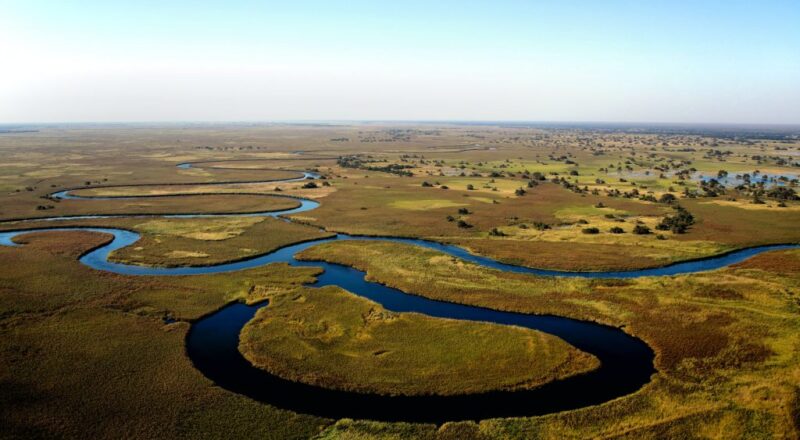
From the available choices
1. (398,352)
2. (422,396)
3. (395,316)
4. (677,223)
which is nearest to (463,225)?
(677,223)

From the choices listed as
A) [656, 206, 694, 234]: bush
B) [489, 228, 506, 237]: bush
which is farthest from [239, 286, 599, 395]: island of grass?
[656, 206, 694, 234]: bush

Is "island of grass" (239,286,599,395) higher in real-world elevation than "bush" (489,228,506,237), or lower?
lower

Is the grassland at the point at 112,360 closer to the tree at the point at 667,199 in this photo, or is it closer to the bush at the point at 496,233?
the bush at the point at 496,233

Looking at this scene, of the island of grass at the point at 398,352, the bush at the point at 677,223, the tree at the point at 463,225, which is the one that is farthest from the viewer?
the tree at the point at 463,225

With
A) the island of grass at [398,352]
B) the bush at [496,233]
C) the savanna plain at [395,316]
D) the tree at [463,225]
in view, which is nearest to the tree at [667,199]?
the savanna plain at [395,316]

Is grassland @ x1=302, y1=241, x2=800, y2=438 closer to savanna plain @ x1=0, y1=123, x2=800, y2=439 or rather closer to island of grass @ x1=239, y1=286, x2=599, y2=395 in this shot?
savanna plain @ x1=0, y1=123, x2=800, y2=439

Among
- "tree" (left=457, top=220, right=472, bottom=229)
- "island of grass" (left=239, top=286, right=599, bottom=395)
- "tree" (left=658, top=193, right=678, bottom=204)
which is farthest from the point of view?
"tree" (left=658, top=193, right=678, bottom=204)

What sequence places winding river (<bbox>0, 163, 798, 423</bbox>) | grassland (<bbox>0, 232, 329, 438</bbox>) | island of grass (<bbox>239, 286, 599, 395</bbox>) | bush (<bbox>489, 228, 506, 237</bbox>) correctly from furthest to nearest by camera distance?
bush (<bbox>489, 228, 506, 237</bbox>), island of grass (<bbox>239, 286, 599, 395</bbox>), winding river (<bbox>0, 163, 798, 423</bbox>), grassland (<bbox>0, 232, 329, 438</bbox>)
